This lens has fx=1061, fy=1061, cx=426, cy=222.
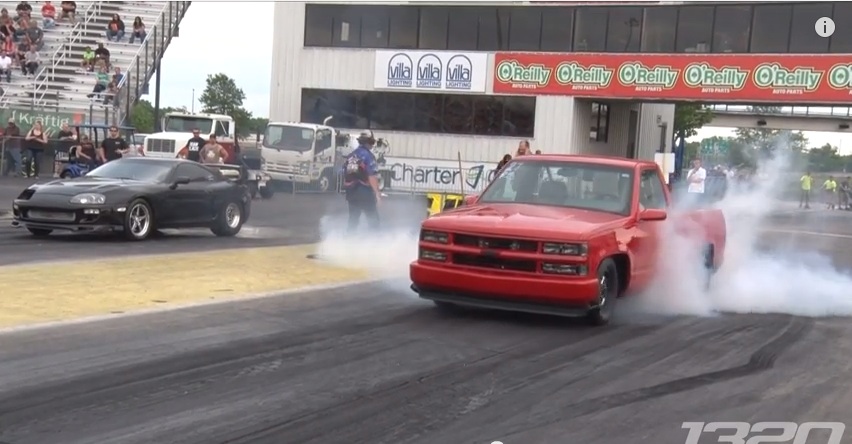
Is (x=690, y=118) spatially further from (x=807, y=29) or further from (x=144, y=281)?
(x=144, y=281)

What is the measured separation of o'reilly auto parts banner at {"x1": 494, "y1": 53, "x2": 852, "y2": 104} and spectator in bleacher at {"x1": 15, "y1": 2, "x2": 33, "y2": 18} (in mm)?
16328

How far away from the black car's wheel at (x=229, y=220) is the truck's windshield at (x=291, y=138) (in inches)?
581

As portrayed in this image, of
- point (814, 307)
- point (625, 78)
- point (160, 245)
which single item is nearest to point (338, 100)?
point (625, 78)

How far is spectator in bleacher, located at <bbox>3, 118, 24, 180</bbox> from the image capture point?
28.0 m

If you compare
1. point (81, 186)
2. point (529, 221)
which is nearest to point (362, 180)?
point (81, 186)

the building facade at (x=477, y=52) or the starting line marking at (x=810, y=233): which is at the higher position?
the building facade at (x=477, y=52)

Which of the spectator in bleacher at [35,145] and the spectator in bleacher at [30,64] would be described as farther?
the spectator in bleacher at [30,64]

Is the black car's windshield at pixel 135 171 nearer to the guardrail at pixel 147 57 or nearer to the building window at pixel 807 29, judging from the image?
the guardrail at pixel 147 57

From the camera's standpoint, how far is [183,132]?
3047 centimetres

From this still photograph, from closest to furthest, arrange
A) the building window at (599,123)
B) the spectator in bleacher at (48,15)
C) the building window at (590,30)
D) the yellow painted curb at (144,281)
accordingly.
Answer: the yellow painted curb at (144,281)
the spectator in bleacher at (48,15)
the building window at (590,30)
the building window at (599,123)

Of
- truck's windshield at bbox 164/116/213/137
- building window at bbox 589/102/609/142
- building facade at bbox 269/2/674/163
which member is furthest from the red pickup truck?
building window at bbox 589/102/609/142

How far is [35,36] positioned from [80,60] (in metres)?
1.75

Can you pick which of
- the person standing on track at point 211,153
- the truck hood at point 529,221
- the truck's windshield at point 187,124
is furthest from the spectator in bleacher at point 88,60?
the truck hood at point 529,221

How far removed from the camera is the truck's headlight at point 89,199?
46.9 ft
